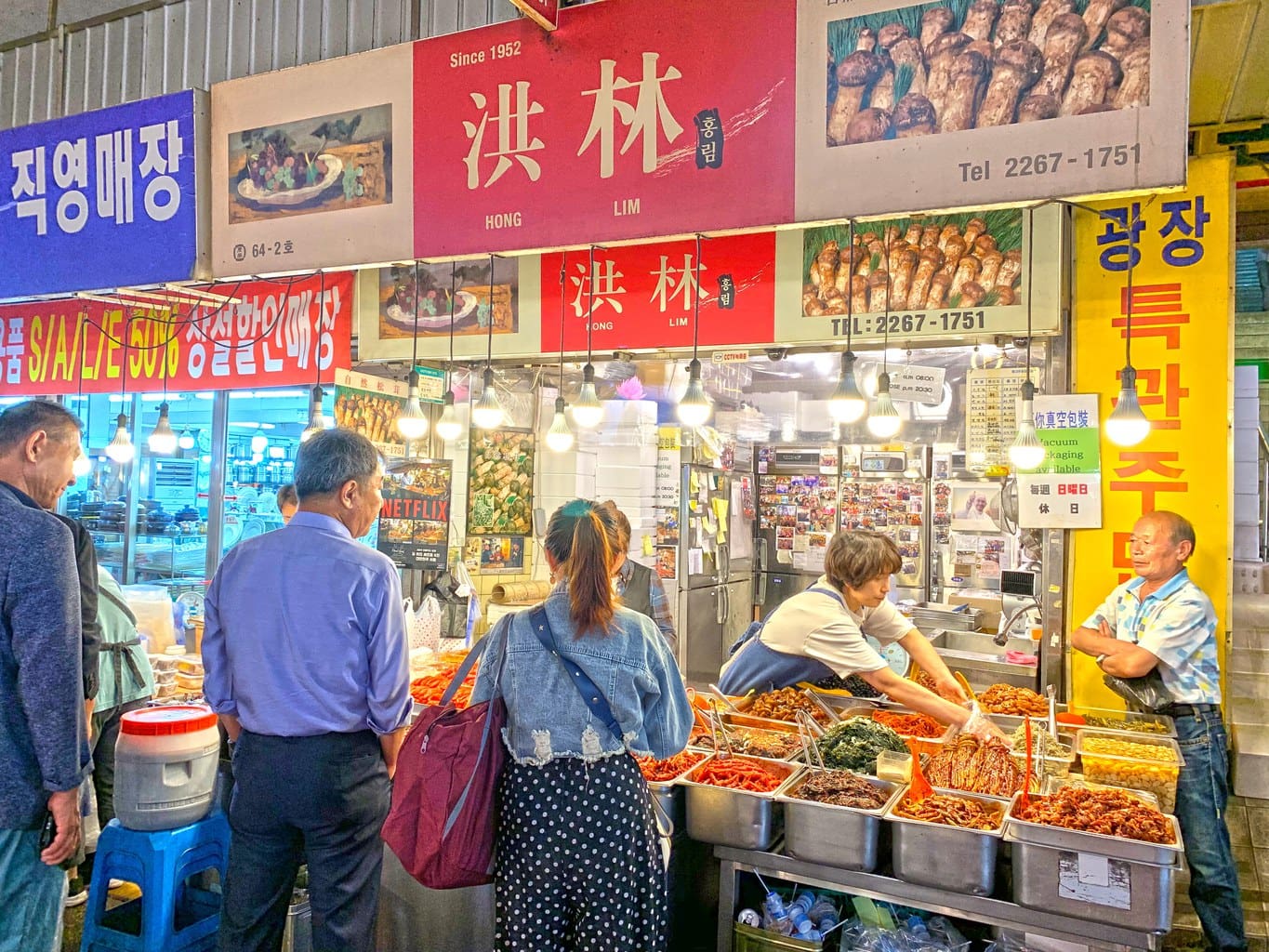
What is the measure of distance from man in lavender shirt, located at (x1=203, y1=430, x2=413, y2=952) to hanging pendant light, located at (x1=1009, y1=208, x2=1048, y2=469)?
312 centimetres

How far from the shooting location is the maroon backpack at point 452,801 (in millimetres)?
2787

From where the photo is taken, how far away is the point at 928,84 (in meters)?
3.19

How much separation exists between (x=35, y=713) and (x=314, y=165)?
278cm

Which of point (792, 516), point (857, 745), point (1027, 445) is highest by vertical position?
point (1027, 445)

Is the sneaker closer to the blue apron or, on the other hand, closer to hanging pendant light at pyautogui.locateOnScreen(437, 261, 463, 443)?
hanging pendant light at pyautogui.locateOnScreen(437, 261, 463, 443)

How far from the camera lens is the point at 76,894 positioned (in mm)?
4578

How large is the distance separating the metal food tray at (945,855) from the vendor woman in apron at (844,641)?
0.91 m

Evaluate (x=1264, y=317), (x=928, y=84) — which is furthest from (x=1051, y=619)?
(x=1264, y=317)

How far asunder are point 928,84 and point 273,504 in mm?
7094

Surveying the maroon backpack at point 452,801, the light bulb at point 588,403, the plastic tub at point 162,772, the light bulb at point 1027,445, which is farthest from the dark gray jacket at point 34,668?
the light bulb at point 1027,445

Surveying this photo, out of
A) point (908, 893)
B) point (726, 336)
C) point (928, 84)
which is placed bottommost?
point (908, 893)

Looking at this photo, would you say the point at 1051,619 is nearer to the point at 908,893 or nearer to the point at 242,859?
the point at 908,893

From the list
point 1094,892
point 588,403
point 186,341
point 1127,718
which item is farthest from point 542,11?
point 186,341

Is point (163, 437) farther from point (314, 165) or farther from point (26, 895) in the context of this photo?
point (26, 895)
